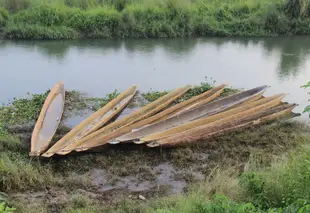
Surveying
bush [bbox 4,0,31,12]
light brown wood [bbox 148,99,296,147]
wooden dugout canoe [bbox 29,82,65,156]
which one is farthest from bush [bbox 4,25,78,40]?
light brown wood [bbox 148,99,296,147]

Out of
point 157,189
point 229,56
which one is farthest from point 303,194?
point 229,56

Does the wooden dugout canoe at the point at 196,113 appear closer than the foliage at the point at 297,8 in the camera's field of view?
Yes

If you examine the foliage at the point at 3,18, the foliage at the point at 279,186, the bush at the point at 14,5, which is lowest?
the foliage at the point at 279,186

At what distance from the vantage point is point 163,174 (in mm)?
3848

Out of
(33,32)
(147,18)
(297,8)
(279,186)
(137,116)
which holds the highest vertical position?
(297,8)

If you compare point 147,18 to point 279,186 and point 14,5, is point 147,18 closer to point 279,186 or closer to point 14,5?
point 14,5

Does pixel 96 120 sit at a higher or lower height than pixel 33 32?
lower

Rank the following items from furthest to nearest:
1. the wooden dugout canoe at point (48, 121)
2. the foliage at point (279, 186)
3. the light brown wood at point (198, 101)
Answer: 1. the light brown wood at point (198, 101)
2. the wooden dugout canoe at point (48, 121)
3. the foliage at point (279, 186)

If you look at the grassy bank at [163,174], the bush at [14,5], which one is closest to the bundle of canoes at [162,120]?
the grassy bank at [163,174]

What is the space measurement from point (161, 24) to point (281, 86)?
167 inches

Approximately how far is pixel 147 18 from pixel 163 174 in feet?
22.2

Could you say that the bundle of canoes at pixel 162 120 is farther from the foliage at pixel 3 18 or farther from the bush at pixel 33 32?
the foliage at pixel 3 18

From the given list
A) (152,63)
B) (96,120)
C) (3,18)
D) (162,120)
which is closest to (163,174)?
(162,120)

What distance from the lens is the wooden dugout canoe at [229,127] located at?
4.16 metres
